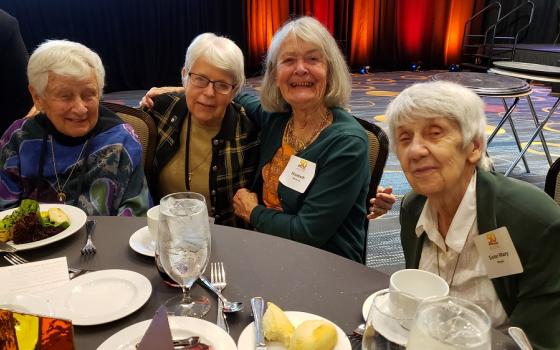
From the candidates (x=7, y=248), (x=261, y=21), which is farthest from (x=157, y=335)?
(x=261, y=21)

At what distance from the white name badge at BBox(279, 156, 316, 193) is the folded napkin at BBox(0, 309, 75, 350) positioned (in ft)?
4.26

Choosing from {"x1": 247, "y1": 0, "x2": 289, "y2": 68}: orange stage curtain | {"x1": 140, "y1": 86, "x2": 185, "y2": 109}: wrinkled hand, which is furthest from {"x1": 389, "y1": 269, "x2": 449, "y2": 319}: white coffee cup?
{"x1": 247, "y1": 0, "x2": 289, "y2": 68}: orange stage curtain

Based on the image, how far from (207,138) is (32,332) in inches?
63.8

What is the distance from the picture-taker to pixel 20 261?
49.1 inches

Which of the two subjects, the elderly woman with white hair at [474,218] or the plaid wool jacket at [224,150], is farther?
the plaid wool jacket at [224,150]

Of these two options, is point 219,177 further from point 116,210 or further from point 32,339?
point 32,339

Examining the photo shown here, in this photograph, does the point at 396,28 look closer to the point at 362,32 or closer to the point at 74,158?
the point at 362,32

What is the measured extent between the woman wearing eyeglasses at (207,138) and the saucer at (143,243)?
883 millimetres

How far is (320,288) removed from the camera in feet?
3.67

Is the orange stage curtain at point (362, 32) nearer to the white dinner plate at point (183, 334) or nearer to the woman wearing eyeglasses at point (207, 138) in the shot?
the woman wearing eyeglasses at point (207, 138)

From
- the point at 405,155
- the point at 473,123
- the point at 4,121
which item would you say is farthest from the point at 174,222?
the point at 4,121

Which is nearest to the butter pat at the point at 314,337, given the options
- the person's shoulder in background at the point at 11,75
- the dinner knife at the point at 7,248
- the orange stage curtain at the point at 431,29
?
the dinner knife at the point at 7,248

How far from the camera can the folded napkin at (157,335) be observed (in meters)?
0.74

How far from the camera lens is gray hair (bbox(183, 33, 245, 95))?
6.93 ft
